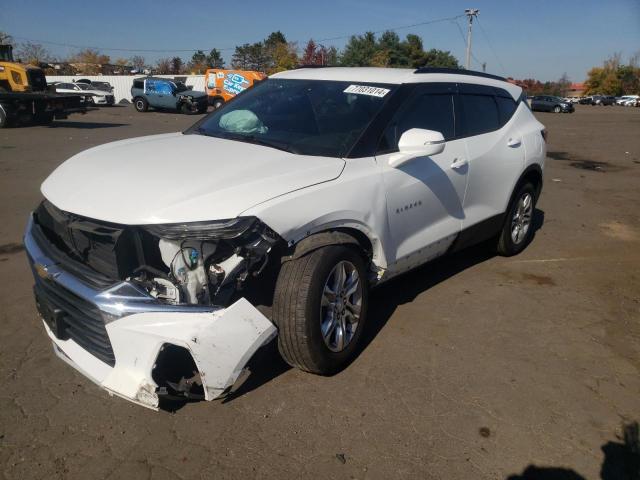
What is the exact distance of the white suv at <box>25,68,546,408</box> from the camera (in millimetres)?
2461

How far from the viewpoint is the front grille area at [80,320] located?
8.30 feet

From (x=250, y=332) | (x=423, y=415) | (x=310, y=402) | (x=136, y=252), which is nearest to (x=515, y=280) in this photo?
(x=423, y=415)

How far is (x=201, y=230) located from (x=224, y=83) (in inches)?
1152

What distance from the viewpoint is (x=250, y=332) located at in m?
2.48

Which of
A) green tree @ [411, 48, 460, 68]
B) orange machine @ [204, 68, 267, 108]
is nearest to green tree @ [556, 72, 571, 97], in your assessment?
green tree @ [411, 48, 460, 68]

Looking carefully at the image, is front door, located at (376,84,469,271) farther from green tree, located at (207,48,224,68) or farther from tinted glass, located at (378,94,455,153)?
green tree, located at (207,48,224,68)

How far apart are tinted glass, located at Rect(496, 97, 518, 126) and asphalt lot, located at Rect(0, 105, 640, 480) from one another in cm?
149

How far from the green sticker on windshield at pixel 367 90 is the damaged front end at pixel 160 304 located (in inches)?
58.7

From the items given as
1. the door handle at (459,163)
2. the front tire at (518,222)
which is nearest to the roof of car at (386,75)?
the door handle at (459,163)

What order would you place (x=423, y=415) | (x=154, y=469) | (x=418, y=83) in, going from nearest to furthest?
(x=154, y=469)
(x=423, y=415)
(x=418, y=83)

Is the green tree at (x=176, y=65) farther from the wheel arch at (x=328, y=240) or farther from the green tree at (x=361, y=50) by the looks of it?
the wheel arch at (x=328, y=240)

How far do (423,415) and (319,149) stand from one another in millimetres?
1672

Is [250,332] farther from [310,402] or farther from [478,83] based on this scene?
[478,83]

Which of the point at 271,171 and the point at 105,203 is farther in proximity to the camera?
the point at 271,171
